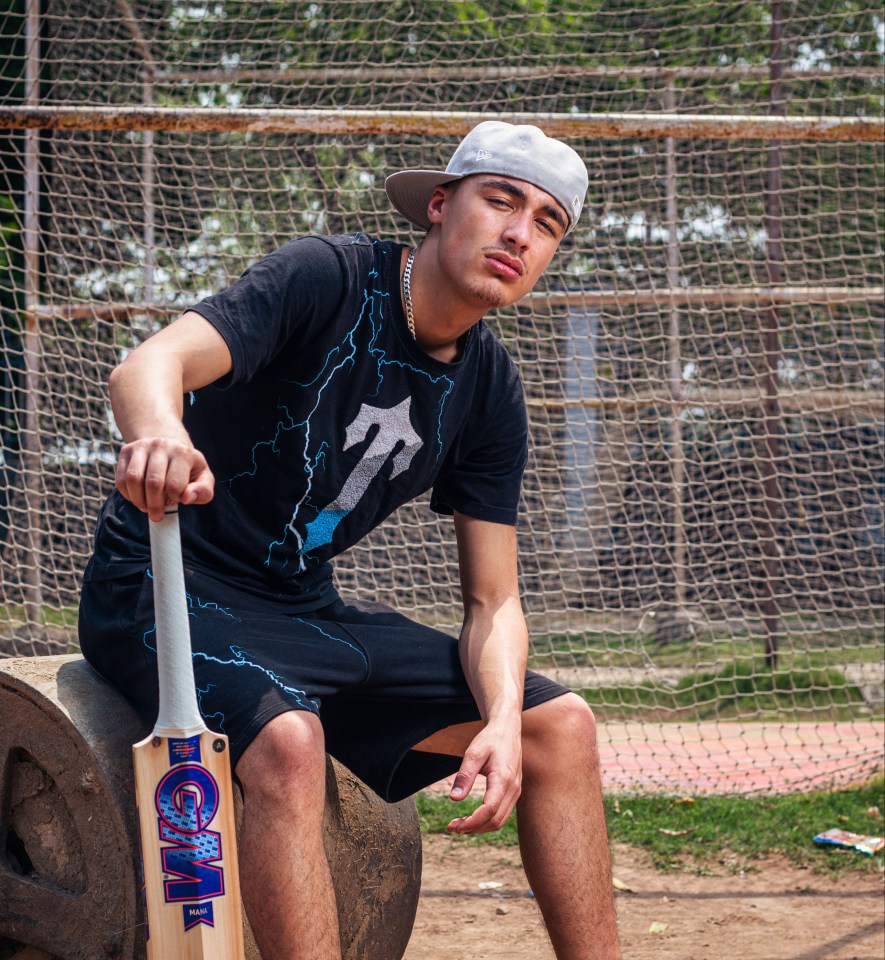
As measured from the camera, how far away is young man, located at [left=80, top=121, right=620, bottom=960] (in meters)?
1.97

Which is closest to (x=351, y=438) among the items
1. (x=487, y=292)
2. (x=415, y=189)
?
(x=487, y=292)

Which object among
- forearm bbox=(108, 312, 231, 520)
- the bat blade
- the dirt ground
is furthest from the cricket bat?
the dirt ground

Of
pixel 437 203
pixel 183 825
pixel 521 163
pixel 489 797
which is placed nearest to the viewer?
pixel 183 825

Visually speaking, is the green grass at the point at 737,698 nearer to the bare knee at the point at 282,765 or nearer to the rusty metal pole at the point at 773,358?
the rusty metal pole at the point at 773,358

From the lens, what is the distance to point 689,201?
7.58m

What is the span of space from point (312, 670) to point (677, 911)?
1984mm

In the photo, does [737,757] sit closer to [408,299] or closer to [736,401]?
[736,401]

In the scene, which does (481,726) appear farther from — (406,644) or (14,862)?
(14,862)

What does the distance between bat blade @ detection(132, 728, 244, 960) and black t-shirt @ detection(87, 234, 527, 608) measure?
553 millimetres

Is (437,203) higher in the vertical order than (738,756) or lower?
higher

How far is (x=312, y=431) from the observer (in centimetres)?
213

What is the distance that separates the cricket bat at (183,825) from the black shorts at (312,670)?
0.18 meters

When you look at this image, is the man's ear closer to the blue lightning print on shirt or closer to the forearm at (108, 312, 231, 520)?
the blue lightning print on shirt

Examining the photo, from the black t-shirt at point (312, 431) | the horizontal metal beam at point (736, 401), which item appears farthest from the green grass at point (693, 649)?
the black t-shirt at point (312, 431)
